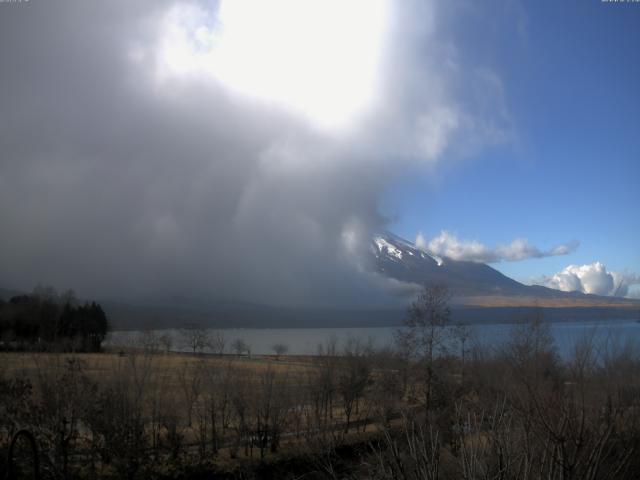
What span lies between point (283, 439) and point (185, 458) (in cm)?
930

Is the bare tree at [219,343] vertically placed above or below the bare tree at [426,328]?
below

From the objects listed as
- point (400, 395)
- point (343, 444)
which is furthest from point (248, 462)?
point (400, 395)

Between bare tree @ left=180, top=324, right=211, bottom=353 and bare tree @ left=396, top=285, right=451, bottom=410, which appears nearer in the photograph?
bare tree @ left=396, top=285, right=451, bottom=410

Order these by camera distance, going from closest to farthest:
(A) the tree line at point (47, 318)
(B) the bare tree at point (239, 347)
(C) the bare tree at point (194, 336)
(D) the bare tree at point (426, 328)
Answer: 1. (D) the bare tree at point (426, 328)
2. (A) the tree line at point (47, 318)
3. (B) the bare tree at point (239, 347)
4. (C) the bare tree at point (194, 336)

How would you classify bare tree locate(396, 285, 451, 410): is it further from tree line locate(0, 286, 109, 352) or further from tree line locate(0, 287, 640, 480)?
tree line locate(0, 286, 109, 352)

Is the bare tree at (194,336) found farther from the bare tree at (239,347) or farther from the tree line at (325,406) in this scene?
the tree line at (325,406)

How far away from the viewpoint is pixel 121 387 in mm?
27969

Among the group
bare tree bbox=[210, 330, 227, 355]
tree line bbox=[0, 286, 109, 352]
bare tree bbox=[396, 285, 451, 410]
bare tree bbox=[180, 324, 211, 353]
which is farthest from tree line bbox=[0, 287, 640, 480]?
bare tree bbox=[180, 324, 211, 353]

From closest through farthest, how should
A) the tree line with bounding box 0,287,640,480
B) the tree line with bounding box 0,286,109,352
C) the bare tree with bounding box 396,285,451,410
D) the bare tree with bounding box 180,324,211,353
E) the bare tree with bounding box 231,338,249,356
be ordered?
the tree line with bounding box 0,287,640,480 < the bare tree with bounding box 396,285,451,410 < the tree line with bounding box 0,286,109,352 < the bare tree with bounding box 231,338,249,356 < the bare tree with bounding box 180,324,211,353

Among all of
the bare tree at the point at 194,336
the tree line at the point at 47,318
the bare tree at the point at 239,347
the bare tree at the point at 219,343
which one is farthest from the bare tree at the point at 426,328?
the bare tree at the point at 194,336

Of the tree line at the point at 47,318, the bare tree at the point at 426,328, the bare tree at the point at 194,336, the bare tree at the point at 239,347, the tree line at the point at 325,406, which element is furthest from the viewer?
the bare tree at the point at 194,336

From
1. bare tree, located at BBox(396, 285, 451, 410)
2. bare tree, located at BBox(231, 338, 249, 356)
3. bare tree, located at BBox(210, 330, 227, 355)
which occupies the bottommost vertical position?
bare tree, located at BBox(231, 338, 249, 356)

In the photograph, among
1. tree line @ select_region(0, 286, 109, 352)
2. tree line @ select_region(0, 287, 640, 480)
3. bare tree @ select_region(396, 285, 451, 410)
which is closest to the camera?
tree line @ select_region(0, 287, 640, 480)

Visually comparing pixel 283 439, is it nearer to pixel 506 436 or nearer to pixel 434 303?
pixel 434 303
